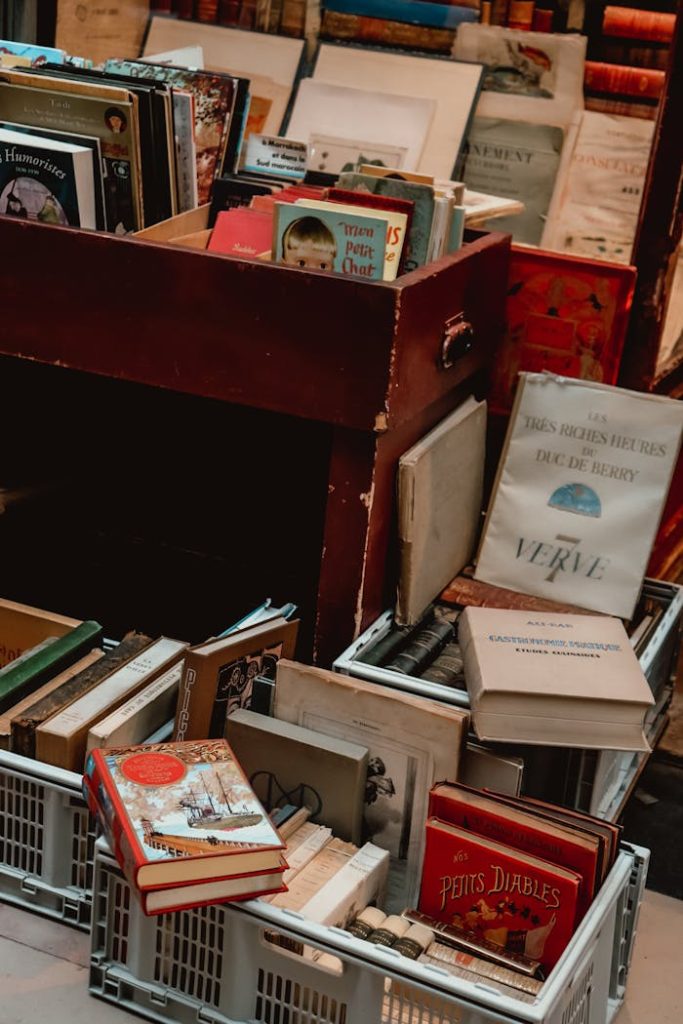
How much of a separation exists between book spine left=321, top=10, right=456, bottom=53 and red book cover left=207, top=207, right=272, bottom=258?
2.20 m

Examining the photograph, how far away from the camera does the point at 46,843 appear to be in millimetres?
1688

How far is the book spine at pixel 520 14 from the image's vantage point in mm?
3768

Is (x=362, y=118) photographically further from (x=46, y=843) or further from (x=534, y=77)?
(x=46, y=843)

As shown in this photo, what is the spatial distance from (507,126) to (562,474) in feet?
6.26

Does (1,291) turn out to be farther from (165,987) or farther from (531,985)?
(531,985)

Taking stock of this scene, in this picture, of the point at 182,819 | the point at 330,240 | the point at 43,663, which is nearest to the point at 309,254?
the point at 330,240

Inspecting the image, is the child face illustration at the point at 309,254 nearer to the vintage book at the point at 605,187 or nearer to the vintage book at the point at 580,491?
the vintage book at the point at 580,491

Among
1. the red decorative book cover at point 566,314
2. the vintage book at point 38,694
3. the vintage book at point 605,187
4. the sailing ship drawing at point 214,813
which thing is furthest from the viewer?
the vintage book at point 605,187

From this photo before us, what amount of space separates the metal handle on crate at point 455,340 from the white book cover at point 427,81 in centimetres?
174

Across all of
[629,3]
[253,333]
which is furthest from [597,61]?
[253,333]

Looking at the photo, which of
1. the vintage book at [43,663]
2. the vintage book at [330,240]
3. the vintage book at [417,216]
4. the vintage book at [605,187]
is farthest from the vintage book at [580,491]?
the vintage book at [605,187]

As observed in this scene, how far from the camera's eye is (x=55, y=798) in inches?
65.2

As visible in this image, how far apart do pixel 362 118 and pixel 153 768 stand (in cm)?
268

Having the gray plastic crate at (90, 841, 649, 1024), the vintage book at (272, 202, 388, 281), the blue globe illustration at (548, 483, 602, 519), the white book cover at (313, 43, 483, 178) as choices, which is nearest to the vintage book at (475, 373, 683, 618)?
the blue globe illustration at (548, 483, 602, 519)
